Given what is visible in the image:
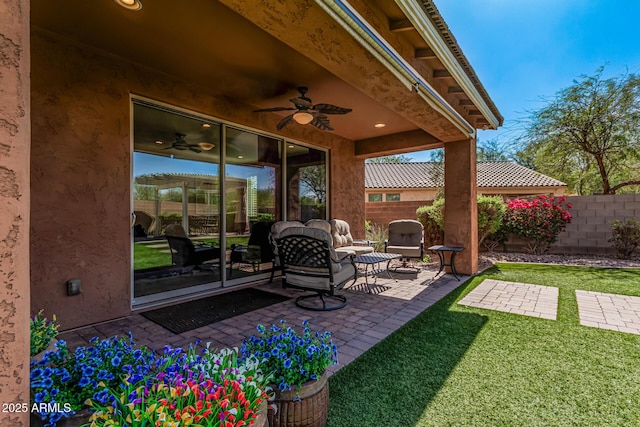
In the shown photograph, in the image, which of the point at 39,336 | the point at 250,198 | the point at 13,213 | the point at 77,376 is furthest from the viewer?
the point at 250,198

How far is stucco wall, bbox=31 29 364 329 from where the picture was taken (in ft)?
10.2

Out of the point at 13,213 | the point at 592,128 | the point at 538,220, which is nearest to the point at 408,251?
the point at 538,220

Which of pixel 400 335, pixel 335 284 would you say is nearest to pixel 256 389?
pixel 400 335

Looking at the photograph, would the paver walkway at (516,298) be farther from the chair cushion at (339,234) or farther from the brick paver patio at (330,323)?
the chair cushion at (339,234)

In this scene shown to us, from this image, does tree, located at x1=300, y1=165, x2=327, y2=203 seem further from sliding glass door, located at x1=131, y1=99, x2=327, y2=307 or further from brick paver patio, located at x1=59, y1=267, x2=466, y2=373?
brick paver patio, located at x1=59, y1=267, x2=466, y2=373

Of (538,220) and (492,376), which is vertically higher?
(538,220)

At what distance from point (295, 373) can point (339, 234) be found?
16.8 feet

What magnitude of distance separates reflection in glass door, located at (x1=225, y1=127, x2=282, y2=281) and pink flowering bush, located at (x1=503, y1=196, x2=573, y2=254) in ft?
21.5

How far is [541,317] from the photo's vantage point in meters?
3.63

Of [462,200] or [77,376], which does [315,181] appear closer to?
[462,200]

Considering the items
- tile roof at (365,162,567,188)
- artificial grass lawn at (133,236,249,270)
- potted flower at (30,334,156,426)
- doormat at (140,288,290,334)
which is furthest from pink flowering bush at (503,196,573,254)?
potted flower at (30,334,156,426)

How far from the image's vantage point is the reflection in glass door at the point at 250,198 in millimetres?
5168

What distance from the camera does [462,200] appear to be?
19.7 ft

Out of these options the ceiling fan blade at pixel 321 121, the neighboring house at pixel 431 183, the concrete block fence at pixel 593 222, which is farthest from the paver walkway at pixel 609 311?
the neighboring house at pixel 431 183
